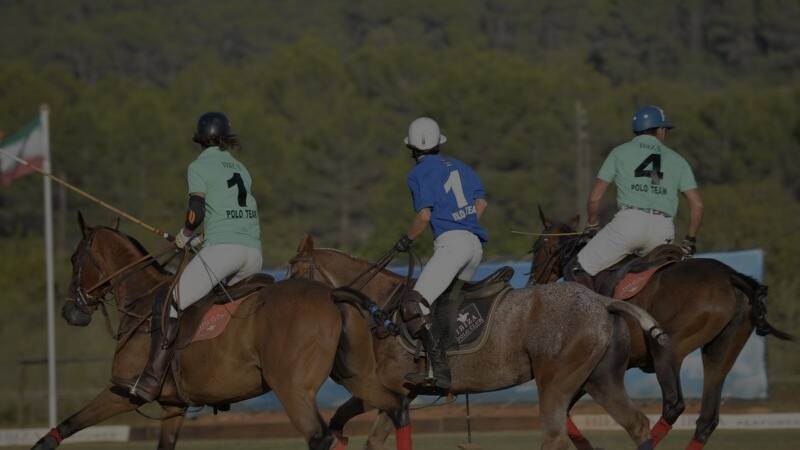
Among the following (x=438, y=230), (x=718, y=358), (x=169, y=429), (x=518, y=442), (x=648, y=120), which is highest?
(x=648, y=120)

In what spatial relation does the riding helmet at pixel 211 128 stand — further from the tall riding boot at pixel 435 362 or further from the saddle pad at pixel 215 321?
the tall riding boot at pixel 435 362

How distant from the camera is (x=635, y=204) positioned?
41.3 ft

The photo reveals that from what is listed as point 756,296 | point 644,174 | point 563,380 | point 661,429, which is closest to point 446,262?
point 563,380

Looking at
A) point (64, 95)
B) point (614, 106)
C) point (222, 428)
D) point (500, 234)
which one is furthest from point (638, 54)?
point (222, 428)

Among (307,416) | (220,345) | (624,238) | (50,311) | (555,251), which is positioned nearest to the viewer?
(307,416)

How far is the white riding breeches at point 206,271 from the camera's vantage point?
1077 cm

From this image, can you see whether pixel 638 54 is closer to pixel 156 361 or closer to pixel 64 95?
pixel 64 95

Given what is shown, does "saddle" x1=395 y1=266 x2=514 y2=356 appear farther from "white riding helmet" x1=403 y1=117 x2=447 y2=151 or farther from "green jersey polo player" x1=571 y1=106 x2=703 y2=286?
"green jersey polo player" x1=571 y1=106 x2=703 y2=286

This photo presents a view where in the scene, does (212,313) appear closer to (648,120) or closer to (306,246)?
(306,246)

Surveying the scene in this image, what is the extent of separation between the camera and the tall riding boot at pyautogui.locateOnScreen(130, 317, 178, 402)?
10680 millimetres

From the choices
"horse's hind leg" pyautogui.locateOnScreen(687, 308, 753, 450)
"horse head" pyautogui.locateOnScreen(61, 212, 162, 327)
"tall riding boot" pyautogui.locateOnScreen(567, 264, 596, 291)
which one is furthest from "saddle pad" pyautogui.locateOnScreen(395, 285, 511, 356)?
"horse head" pyautogui.locateOnScreen(61, 212, 162, 327)

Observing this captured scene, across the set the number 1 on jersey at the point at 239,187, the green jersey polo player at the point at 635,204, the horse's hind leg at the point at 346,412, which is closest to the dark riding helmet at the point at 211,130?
the number 1 on jersey at the point at 239,187

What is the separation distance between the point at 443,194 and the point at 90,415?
337cm

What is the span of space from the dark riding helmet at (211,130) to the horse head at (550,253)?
393 centimetres
